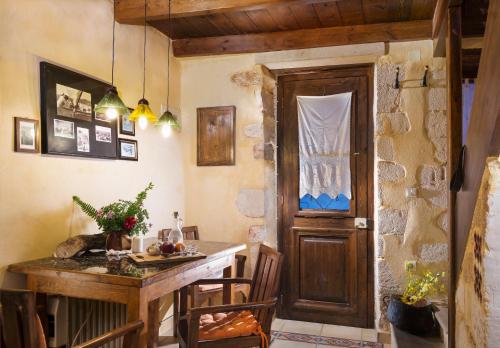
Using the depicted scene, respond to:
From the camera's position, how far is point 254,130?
355 cm

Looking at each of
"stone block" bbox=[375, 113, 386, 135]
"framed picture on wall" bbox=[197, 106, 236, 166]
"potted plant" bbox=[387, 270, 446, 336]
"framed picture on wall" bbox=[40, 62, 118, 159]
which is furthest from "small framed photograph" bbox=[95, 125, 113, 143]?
"potted plant" bbox=[387, 270, 446, 336]

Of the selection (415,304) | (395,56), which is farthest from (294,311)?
(395,56)

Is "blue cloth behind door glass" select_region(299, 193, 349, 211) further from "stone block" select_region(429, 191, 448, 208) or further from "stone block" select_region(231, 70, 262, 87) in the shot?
"stone block" select_region(231, 70, 262, 87)

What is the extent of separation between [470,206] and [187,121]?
8.94ft

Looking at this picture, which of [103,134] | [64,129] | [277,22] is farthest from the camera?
[277,22]

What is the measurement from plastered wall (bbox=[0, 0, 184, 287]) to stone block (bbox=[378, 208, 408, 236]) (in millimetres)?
1860

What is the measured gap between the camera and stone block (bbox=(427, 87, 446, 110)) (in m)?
3.06

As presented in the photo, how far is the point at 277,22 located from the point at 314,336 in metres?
2.58

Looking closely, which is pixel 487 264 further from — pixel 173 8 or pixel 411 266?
pixel 173 8

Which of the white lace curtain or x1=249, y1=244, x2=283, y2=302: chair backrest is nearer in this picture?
x1=249, y1=244, x2=283, y2=302: chair backrest

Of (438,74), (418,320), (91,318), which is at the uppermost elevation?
(438,74)

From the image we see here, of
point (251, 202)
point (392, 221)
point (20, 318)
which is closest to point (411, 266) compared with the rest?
point (392, 221)

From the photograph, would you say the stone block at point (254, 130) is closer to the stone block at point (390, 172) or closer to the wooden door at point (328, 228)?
the wooden door at point (328, 228)

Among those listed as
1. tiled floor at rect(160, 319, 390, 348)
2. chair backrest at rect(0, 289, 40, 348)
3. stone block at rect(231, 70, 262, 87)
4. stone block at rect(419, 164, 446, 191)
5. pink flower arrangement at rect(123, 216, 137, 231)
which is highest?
stone block at rect(231, 70, 262, 87)
